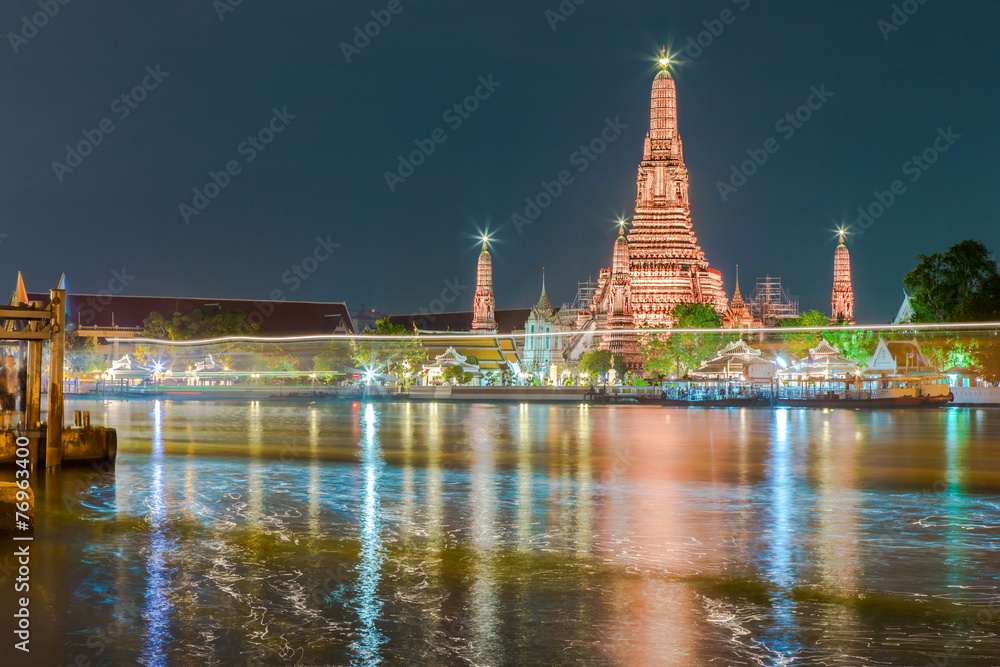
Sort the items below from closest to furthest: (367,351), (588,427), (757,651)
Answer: (757,651), (588,427), (367,351)

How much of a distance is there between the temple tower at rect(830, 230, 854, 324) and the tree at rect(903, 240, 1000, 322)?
49.6 metres

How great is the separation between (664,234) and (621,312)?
380 inches

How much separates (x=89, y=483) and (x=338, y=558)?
724 cm

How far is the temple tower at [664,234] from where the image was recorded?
87.4 m

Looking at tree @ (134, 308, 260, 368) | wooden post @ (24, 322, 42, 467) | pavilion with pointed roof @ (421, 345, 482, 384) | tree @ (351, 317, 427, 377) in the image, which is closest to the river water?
wooden post @ (24, 322, 42, 467)

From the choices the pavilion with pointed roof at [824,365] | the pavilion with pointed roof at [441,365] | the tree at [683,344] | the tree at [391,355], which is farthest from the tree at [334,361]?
the pavilion with pointed roof at [824,365]

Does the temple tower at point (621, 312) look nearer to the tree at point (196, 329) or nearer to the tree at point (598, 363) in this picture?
the tree at point (598, 363)

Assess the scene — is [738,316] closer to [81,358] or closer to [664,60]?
[664,60]

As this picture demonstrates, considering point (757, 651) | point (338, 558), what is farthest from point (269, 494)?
point (757, 651)

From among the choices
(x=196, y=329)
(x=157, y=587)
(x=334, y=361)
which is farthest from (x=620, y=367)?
(x=157, y=587)

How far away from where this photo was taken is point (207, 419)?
39406 millimetres

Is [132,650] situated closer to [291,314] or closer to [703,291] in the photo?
[703,291]

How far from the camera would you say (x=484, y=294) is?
4380 inches

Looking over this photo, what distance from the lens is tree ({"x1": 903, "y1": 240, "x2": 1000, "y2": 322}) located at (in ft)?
173
